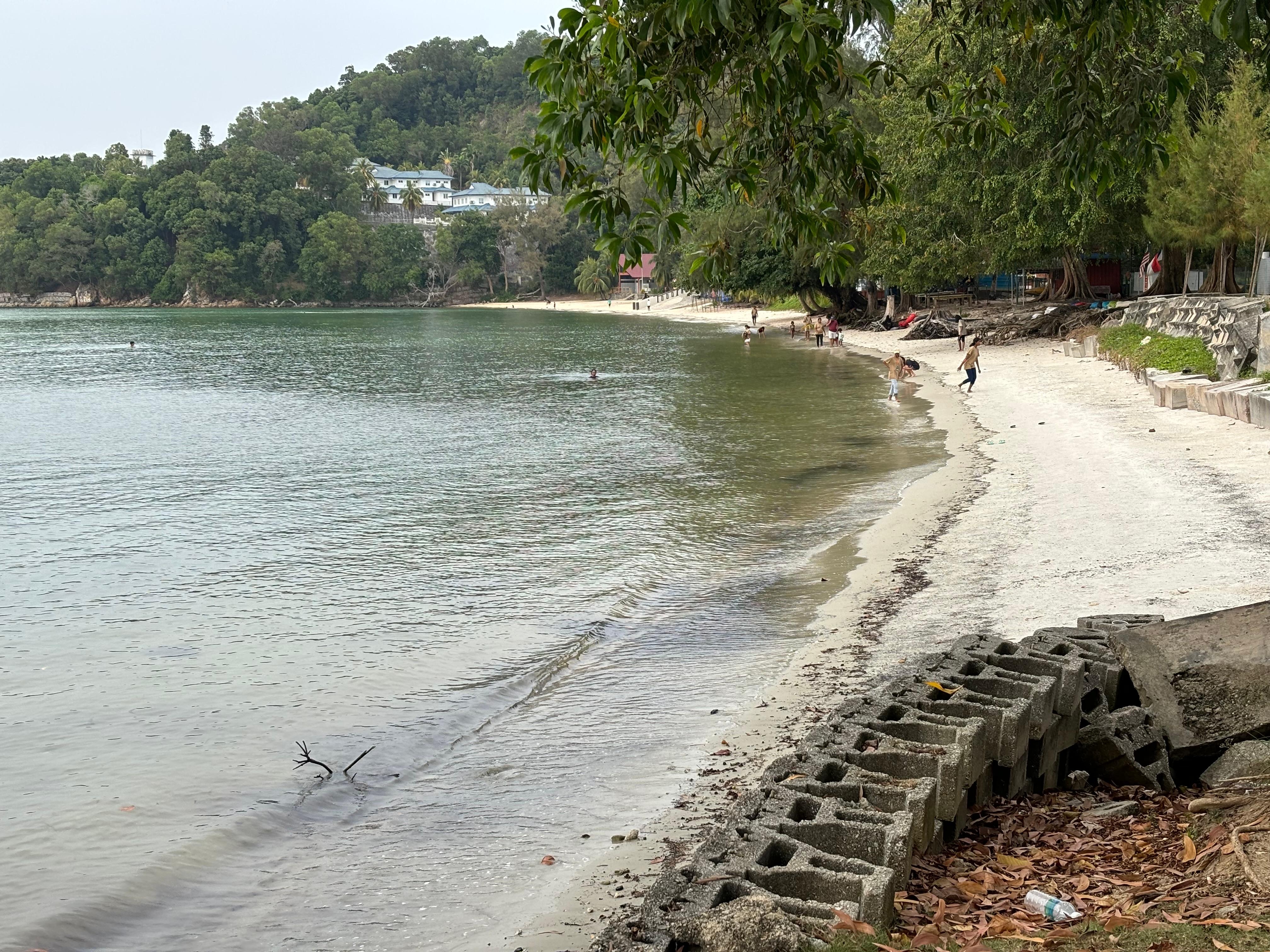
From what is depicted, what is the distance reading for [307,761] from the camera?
8969 millimetres

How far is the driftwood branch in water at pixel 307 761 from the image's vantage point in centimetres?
890

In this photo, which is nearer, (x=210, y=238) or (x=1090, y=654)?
(x=1090, y=654)

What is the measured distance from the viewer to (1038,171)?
133 feet

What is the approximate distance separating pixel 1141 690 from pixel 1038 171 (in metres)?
37.6

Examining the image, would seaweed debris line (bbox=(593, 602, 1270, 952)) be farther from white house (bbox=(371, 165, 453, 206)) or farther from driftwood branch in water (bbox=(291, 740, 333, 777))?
white house (bbox=(371, 165, 453, 206))

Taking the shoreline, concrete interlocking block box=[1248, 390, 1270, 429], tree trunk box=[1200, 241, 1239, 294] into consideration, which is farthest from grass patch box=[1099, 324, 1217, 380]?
the shoreline

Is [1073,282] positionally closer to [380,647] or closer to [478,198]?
[380,647]

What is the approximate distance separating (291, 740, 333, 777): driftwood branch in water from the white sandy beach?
9.13 ft

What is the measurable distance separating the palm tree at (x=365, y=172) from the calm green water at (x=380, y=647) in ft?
486

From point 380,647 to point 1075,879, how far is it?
850cm

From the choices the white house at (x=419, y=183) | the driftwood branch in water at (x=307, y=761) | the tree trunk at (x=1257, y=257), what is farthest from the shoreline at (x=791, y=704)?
the white house at (x=419, y=183)

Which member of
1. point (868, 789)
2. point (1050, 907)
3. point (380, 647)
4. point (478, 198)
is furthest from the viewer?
point (478, 198)

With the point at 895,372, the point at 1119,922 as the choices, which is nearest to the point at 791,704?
the point at 1119,922

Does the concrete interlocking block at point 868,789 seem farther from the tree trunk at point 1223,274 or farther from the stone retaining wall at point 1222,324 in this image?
the tree trunk at point 1223,274
